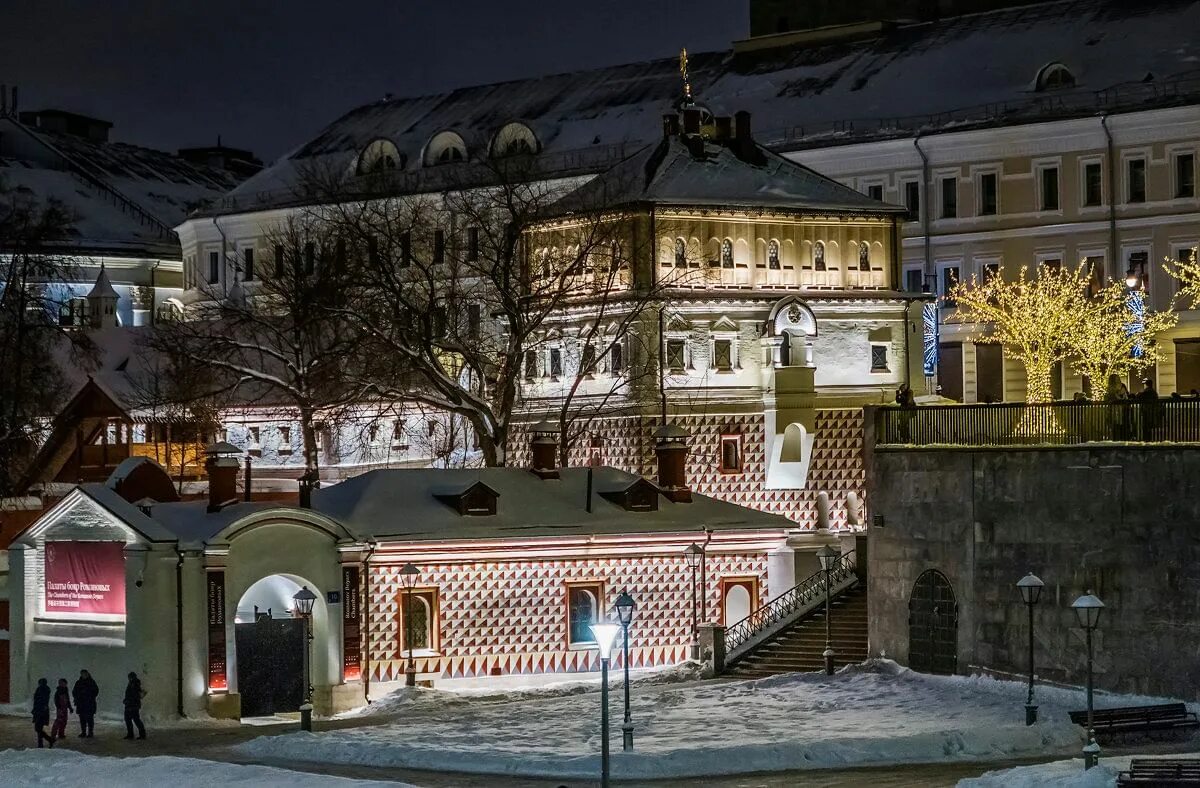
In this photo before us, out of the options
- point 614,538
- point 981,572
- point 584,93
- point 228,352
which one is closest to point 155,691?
point 614,538

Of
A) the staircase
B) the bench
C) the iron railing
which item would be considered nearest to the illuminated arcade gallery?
the staircase

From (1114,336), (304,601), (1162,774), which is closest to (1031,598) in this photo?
(1162,774)

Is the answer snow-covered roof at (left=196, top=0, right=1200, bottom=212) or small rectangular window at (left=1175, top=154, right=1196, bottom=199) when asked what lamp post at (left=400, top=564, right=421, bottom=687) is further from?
small rectangular window at (left=1175, top=154, right=1196, bottom=199)

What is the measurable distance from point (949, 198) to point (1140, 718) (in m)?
44.5

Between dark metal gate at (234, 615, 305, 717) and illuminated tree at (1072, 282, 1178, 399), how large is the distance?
26.8 m

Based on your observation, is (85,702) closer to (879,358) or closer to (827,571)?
(827,571)

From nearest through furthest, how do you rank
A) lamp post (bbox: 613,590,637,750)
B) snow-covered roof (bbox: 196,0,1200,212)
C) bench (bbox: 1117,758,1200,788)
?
bench (bbox: 1117,758,1200,788) < lamp post (bbox: 613,590,637,750) < snow-covered roof (bbox: 196,0,1200,212)

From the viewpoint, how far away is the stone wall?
48.5m

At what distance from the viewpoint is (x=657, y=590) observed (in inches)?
2274

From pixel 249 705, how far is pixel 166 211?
235 ft

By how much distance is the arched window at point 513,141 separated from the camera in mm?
96250

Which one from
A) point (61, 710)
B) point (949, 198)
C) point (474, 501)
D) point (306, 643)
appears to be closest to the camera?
point (61, 710)

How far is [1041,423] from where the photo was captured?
170 ft

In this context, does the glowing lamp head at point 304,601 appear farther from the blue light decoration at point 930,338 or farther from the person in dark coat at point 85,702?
the blue light decoration at point 930,338
